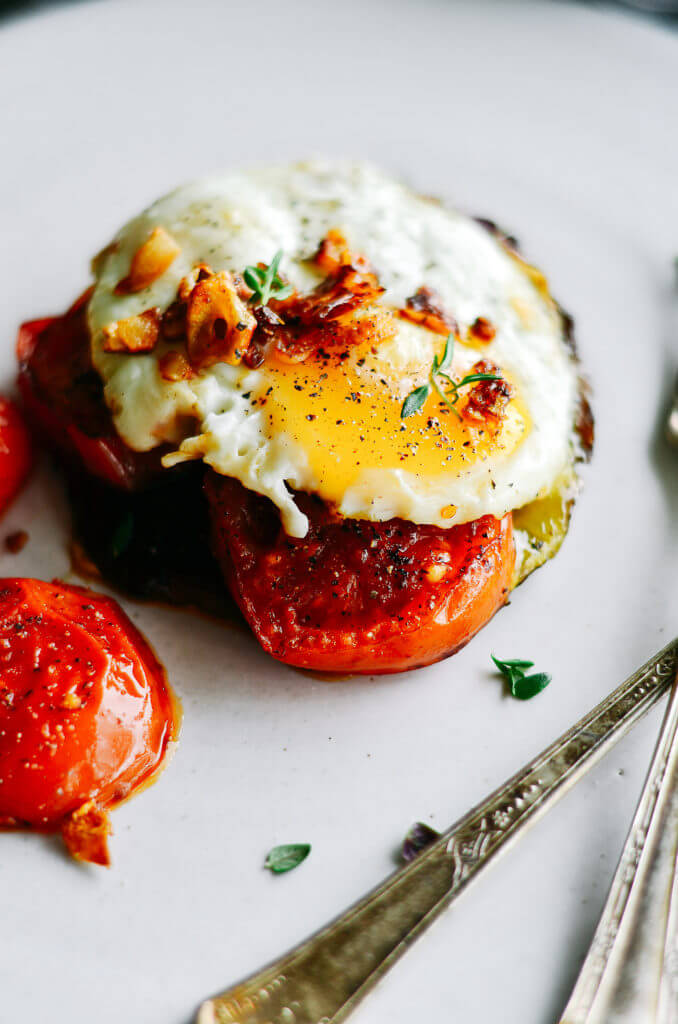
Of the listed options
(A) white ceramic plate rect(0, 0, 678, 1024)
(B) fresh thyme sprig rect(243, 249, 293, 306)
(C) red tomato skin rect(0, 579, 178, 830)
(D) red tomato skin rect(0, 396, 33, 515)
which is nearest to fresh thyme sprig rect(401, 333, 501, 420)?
(B) fresh thyme sprig rect(243, 249, 293, 306)

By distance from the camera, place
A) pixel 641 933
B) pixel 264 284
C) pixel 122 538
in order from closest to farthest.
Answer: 1. pixel 641 933
2. pixel 264 284
3. pixel 122 538

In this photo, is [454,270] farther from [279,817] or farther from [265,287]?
[279,817]

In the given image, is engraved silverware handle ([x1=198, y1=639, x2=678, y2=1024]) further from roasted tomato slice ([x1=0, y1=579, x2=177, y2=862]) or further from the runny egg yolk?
the runny egg yolk

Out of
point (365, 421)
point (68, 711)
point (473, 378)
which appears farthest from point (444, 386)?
point (68, 711)

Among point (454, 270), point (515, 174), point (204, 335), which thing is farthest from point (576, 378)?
point (204, 335)

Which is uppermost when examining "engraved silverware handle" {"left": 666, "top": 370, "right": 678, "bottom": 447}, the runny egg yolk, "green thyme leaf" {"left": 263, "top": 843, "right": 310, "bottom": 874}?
"engraved silverware handle" {"left": 666, "top": 370, "right": 678, "bottom": 447}

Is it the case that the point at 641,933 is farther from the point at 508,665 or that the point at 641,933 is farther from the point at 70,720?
the point at 70,720

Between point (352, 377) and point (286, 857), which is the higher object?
point (352, 377)

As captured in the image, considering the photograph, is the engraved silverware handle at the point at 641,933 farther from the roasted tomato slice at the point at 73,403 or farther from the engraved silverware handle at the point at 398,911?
the roasted tomato slice at the point at 73,403
